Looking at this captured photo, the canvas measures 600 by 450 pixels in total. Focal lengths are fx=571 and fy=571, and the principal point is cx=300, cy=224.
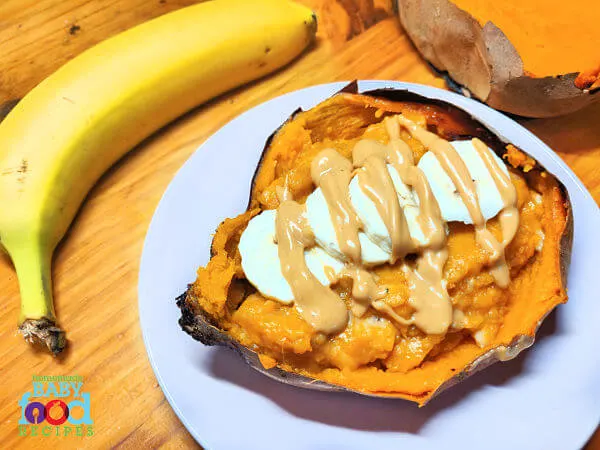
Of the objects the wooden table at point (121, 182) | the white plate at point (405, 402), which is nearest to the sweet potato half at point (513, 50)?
the wooden table at point (121, 182)

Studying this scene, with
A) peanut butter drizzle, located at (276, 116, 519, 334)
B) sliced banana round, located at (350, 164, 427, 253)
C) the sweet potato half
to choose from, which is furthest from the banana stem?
the sweet potato half

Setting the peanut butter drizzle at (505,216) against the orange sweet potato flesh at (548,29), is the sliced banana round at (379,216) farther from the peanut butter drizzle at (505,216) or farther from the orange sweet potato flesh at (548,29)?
the orange sweet potato flesh at (548,29)

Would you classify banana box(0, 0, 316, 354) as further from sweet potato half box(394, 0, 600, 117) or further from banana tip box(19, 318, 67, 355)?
sweet potato half box(394, 0, 600, 117)

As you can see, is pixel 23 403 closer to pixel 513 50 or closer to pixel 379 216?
pixel 379 216

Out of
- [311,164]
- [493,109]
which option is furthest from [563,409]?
[493,109]

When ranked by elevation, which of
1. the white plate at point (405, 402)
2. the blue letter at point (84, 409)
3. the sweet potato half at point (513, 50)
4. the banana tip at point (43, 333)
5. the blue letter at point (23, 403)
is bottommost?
the white plate at point (405, 402)

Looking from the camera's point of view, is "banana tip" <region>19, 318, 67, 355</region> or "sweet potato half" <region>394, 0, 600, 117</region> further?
"sweet potato half" <region>394, 0, 600, 117</region>

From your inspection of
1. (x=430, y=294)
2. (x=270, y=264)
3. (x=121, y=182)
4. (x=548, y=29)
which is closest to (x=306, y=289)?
(x=270, y=264)
